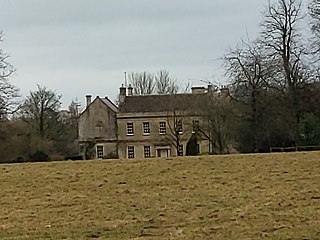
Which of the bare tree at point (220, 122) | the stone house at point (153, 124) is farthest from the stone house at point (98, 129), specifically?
the bare tree at point (220, 122)

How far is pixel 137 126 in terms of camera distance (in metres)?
74.7

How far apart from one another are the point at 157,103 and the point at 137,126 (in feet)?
11.3

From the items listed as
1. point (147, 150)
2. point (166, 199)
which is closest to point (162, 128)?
point (147, 150)

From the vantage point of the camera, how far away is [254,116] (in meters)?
51.5

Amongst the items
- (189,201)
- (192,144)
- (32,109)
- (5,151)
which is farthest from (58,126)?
(189,201)

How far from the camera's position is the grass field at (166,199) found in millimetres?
14703

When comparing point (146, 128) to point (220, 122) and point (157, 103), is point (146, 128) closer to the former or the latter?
point (157, 103)

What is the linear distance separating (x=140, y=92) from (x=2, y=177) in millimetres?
73537

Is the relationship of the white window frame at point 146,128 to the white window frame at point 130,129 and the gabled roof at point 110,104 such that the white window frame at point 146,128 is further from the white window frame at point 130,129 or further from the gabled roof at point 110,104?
the gabled roof at point 110,104

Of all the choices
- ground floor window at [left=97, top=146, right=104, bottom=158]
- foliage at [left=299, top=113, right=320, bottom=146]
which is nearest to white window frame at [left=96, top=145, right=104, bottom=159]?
ground floor window at [left=97, top=146, right=104, bottom=158]

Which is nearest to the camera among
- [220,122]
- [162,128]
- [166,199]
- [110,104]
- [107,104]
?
[166,199]

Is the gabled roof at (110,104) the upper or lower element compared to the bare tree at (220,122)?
upper

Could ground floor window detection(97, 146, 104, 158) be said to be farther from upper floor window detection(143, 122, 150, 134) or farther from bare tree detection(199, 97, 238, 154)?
bare tree detection(199, 97, 238, 154)

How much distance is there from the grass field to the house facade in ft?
140
